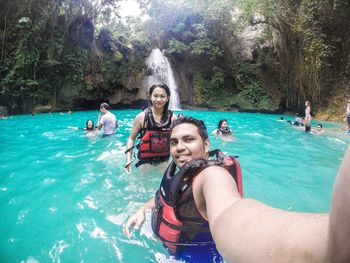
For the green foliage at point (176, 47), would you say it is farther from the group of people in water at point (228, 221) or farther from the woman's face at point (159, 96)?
the group of people in water at point (228, 221)

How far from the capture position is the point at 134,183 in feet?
15.6

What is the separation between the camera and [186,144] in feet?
6.92

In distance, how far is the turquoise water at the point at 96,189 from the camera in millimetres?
2982

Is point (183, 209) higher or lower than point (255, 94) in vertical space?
lower

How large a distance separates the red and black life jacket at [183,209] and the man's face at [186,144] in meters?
0.20

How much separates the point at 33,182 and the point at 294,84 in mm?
20172

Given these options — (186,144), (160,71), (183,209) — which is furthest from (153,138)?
(160,71)

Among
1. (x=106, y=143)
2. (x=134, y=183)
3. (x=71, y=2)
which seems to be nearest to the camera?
(x=134, y=183)

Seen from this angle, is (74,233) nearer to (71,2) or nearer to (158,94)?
(158,94)

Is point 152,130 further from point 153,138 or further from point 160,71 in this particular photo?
point 160,71

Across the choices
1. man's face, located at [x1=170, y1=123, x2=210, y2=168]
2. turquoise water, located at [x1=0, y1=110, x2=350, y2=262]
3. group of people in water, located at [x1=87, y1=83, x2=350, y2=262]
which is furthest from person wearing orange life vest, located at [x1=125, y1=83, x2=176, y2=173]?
man's face, located at [x1=170, y1=123, x2=210, y2=168]

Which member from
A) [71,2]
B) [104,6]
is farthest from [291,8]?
[71,2]

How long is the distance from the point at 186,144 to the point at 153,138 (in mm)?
2361

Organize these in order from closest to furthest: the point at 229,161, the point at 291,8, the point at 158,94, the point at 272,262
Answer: the point at 272,262 < the point at 229,161 < the point at 158,94 < the point at 291,8
